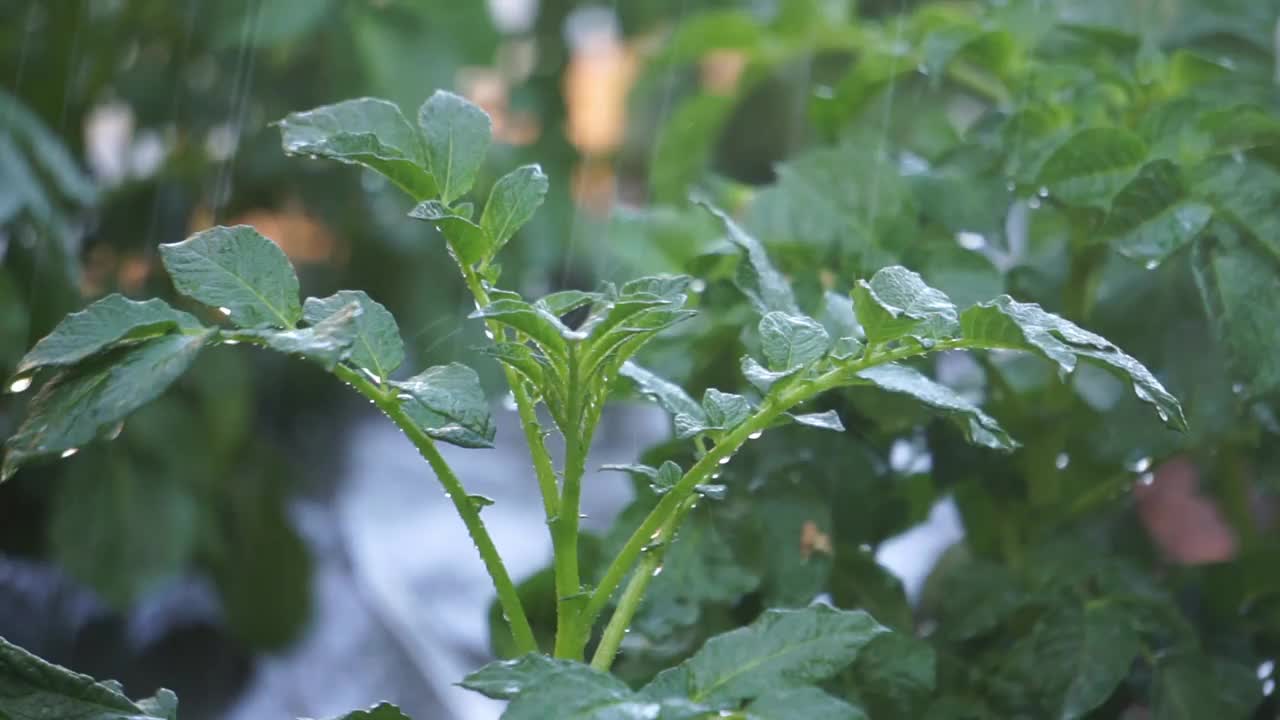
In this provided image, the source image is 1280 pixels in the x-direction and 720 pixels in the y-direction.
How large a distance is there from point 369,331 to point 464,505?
7 centimetres

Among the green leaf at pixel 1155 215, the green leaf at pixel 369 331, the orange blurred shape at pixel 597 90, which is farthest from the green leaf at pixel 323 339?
the orange blurred shape at pixel 597 90

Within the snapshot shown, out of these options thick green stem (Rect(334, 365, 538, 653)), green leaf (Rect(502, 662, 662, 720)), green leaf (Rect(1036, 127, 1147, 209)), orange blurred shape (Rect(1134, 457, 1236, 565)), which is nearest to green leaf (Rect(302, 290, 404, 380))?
thick green stem (Rect(334, 365, 538, 653))

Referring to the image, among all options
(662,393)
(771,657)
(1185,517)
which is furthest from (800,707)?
(1185,517)

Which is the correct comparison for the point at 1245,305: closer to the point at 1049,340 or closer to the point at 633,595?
the point at 1049,340

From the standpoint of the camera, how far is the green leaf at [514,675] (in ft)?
1.31

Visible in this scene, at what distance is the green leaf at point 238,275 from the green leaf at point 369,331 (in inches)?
0.4

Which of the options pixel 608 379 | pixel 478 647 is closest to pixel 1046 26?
pixel 608 379

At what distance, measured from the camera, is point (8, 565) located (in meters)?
1.04

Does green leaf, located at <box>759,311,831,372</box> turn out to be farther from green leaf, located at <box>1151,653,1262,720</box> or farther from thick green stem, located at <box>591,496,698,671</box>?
green leaf, located at <box>1151,653,1262,720</box>

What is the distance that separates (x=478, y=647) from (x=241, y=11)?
22.7 inches

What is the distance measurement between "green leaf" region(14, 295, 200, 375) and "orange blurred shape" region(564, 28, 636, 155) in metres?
0.92

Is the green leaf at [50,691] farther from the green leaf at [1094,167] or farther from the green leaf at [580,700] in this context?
the green leaf at [1094,167]

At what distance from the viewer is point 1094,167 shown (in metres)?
0.61

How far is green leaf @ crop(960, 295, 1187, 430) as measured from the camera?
428mm
